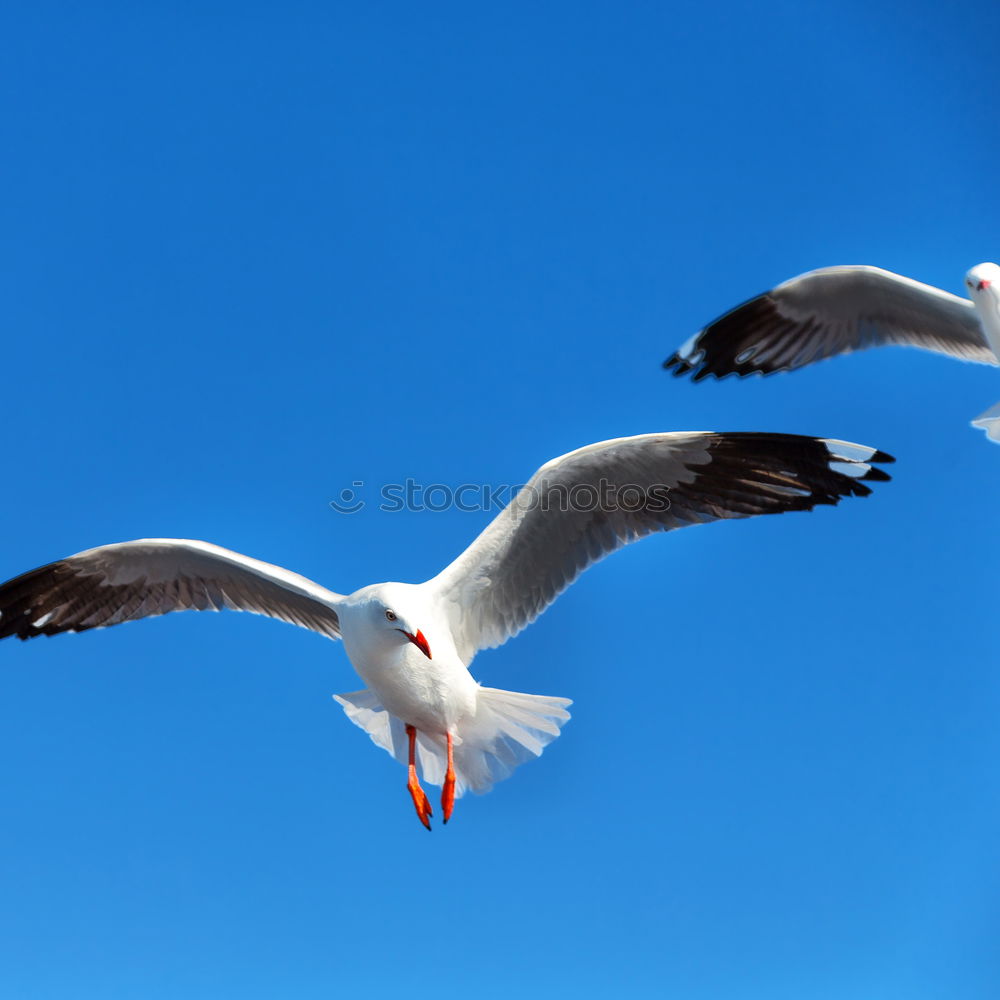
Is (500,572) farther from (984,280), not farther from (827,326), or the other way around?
(984,280)

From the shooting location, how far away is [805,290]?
257 inches

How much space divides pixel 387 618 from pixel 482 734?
83cm

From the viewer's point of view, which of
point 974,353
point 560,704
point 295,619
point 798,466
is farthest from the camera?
point 974,353

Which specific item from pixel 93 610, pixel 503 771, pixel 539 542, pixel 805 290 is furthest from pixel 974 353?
pixel 93 610

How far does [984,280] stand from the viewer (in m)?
5.81

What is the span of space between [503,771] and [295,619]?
52.8 inches

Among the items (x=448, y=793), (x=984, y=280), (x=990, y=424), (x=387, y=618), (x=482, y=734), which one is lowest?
(x=448, y=793)

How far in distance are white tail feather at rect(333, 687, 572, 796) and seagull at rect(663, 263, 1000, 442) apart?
2.22 m

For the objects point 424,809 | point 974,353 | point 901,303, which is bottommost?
point 424,809

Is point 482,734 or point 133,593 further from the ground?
point 133,593

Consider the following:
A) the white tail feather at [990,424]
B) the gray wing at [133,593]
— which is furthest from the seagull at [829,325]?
the gray wing at [133,593]

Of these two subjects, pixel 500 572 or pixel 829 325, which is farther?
pixel 829 325

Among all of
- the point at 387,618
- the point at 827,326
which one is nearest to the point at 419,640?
the point at 387,618

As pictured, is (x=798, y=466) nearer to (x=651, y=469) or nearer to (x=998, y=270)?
(x=651, y=469)
